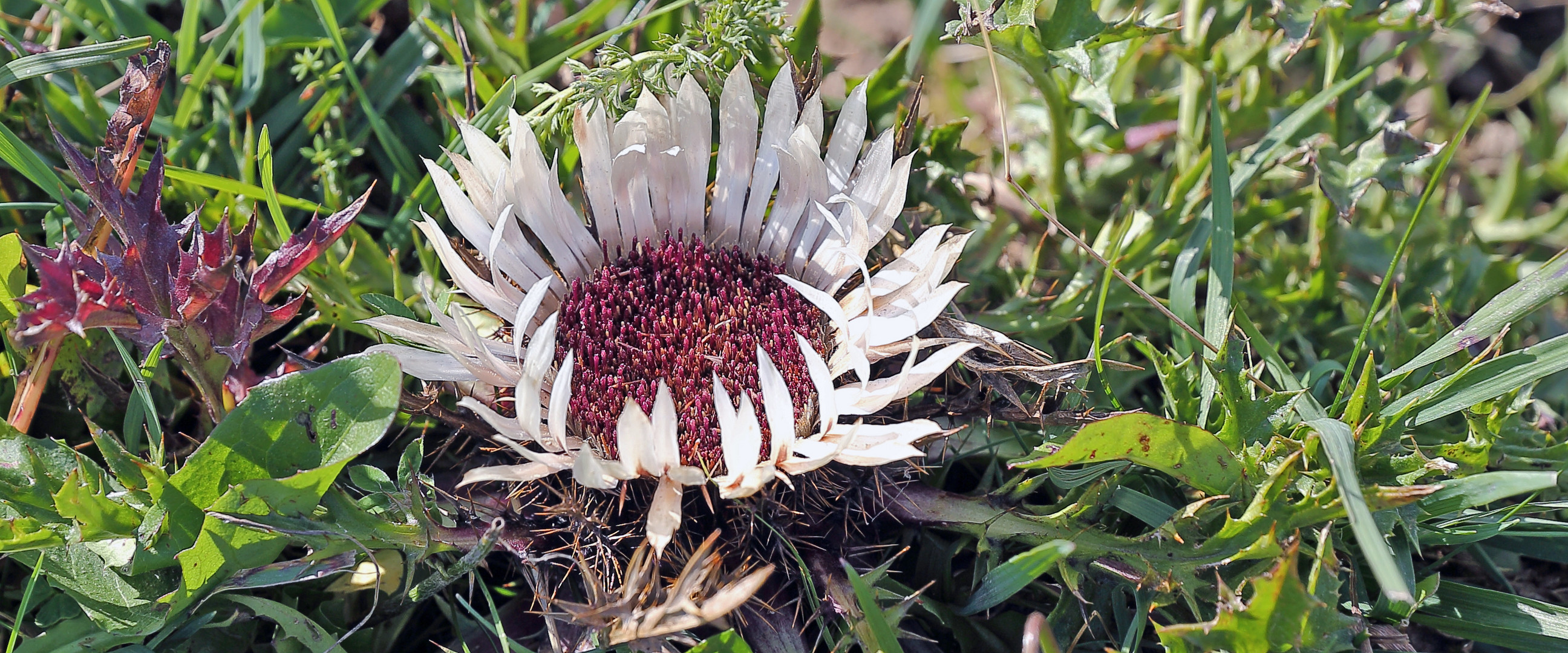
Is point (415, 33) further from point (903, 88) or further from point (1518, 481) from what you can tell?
point (1518, 481)

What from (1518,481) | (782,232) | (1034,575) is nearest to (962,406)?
(1034,575)

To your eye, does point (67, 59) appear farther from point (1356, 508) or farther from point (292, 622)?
point (1356, 508)

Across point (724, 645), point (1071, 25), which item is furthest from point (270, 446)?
point (1071, 25)

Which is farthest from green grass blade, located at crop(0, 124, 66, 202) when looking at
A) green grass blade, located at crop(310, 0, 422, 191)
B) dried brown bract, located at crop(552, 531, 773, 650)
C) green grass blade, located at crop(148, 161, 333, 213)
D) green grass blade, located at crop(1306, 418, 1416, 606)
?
green grass blade, located at crop(1306, 418, 1416, 606)

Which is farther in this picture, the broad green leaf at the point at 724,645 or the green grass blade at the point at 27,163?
the green grass blade at the point at 27,163

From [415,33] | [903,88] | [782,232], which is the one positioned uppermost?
[415,33]

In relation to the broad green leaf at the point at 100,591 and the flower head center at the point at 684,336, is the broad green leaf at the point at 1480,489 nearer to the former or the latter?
the flower head center at the point at 684,336

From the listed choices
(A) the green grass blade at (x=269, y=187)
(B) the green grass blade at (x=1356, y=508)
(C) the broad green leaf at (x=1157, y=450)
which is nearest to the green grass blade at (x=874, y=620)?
(C) the broad green leaf at (x=1157, y=450)
